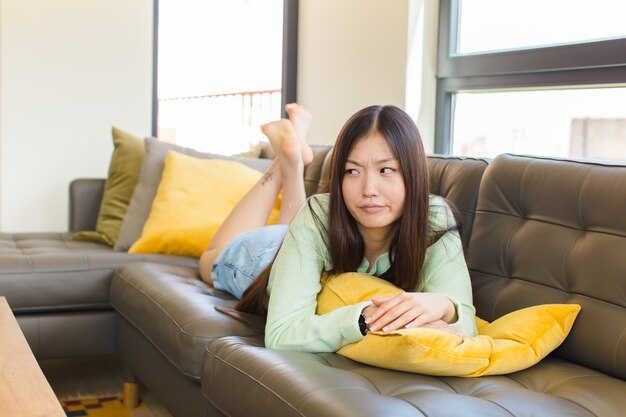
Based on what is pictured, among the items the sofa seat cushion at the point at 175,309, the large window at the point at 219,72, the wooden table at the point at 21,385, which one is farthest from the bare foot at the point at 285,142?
the large window at the point at 219,72

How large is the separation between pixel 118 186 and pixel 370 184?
201cm

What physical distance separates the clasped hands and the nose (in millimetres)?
245

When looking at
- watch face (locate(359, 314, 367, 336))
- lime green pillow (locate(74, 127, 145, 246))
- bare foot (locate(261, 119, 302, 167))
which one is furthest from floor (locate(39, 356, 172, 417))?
watch face (locate(359, 314, 367, 336))

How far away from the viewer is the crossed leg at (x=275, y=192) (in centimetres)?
288

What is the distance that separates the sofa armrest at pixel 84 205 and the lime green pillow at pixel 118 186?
0.05m

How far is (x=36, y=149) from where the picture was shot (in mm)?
4102

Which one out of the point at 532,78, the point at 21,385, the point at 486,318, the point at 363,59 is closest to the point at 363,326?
the point at 486,318

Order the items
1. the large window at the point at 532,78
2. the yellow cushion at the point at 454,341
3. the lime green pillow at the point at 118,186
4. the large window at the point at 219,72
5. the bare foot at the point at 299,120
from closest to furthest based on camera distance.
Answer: the yellow cushion at the point at 454,341, the large window at the point at 532,78, the bare foot at the point at 299,120, the lime green pillow at the point at 118,186, the large window at the point at 219,72

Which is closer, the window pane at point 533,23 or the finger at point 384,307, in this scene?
the finger at point 384,307

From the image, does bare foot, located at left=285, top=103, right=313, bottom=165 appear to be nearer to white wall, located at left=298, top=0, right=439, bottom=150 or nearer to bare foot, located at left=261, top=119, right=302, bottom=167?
bare foot, located at left=261, top=119, right=302, bottom=167

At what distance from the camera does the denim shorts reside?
2.52 meters

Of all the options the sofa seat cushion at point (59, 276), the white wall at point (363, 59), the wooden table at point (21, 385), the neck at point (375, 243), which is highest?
the white wall at point (363, 59)

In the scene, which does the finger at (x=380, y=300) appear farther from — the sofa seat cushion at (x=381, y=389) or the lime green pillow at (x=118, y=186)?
the lime green pillow at (x=118, y=186)

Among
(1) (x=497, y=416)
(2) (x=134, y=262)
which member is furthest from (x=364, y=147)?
(2) (x=134, y=262)
